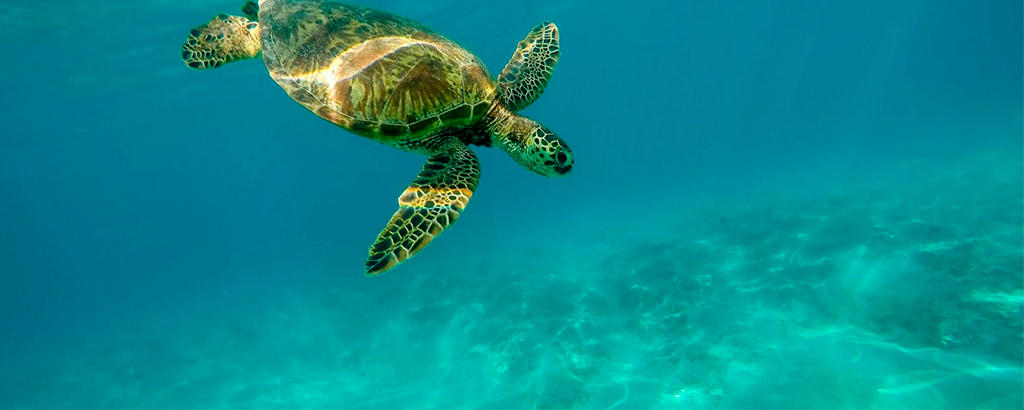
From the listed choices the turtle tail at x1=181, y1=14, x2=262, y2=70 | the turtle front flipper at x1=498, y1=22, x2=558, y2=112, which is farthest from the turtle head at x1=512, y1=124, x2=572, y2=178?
the turtle tail at x1=181, y1=14, x2=262, y2=70

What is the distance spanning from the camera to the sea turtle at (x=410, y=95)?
14.7ft

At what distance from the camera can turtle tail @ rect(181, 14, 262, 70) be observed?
20.8 feet

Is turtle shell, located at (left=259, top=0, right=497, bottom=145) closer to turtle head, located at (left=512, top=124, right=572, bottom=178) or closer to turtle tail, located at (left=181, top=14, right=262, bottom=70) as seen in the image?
turtle head, located at (left=512, top=124, right=572, bottom=178)

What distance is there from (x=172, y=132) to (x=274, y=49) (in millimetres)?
42920

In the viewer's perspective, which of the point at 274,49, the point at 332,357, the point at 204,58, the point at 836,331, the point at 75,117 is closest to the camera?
the point at 274,49

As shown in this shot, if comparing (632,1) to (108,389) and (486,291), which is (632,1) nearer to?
(486,291)

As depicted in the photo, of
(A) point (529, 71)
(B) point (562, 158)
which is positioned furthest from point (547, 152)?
(A) point (529, 71)

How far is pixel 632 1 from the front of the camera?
35.3 meters

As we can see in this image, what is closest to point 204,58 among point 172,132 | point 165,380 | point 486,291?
point 486,291

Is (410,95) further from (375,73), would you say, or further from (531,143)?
(531,143)

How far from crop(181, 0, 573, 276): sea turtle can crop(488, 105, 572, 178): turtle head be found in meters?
0.01

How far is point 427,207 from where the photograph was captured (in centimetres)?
429

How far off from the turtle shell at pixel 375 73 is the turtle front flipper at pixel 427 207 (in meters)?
0.38

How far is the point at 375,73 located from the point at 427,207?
144 centimetres
